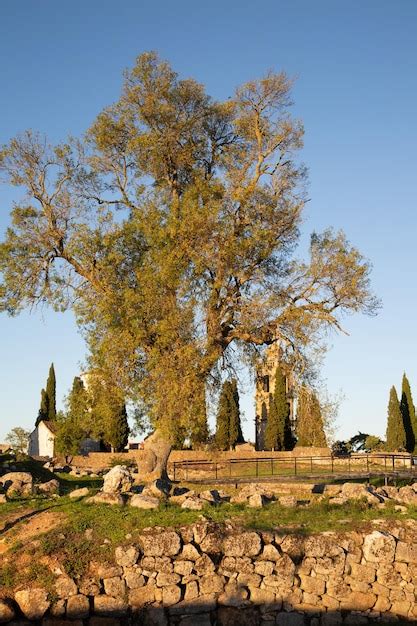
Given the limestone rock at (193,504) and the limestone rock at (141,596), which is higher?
the limestone rock at (193,504)

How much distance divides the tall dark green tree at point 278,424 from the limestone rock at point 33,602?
44.1 m

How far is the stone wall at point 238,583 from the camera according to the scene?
14000mm

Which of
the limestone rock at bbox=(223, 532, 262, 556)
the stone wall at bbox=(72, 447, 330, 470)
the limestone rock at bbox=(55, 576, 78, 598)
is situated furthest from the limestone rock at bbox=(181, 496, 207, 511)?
the stone wall at bbox=(72, 447, 330, 470)

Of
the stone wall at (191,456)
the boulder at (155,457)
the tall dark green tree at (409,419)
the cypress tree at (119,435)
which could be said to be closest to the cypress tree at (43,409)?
the cypress tree at (119,435)

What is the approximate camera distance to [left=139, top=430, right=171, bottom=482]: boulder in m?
25.5

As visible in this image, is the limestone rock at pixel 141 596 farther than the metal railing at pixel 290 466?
No

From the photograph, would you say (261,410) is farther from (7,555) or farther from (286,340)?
(7,555)

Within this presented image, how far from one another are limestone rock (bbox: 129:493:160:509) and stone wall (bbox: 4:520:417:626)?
5.19 feet

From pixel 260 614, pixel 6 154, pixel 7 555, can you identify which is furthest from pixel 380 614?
pixel 6 154

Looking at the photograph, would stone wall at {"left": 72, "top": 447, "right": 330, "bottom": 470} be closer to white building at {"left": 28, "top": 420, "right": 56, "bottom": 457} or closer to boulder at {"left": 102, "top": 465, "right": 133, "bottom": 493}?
white building at {"left": 28, "top": 420, "right": 56, "bottom": 457}

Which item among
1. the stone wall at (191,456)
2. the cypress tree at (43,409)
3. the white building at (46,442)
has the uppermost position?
the cypress tree at (43,409)

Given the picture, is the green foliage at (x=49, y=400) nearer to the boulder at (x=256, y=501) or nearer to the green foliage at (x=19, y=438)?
the green foliage at (x=19, y=438)

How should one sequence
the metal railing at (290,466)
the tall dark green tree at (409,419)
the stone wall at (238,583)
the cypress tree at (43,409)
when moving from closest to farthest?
the stone wall at (238,583), the metal railing at (290,466), the tall dark green tree at (409,419), the cypress tree at (43,409)

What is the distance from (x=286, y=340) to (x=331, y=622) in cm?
1268
